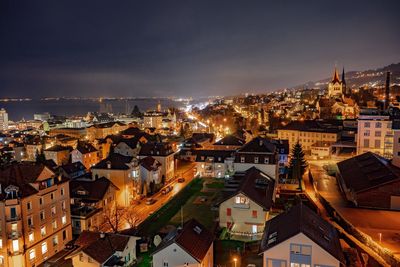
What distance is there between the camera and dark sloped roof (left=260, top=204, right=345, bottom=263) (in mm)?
17938

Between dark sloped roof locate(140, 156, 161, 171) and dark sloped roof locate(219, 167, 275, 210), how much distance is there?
14050 millimetres

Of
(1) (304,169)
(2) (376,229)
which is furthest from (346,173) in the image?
(2) (376,229)

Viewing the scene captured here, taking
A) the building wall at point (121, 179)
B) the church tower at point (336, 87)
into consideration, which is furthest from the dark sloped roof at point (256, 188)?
the church tower at point (336, 87)

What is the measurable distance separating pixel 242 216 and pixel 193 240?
8.36 meters

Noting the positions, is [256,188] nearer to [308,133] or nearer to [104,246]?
[104,246]

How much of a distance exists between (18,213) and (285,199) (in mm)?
24642

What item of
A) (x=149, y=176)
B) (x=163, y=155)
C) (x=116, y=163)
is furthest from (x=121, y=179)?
(x=163, y=155)

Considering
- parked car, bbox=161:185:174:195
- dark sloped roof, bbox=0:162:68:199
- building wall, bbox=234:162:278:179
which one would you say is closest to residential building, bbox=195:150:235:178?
parked car, bbox=161:185:174:195

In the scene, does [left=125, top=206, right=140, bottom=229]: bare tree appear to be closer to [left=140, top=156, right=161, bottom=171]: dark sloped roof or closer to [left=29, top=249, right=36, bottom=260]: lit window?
[left=140, top=156, right=161, bottom=171]: dark sloped roof

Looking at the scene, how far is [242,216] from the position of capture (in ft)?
92.4

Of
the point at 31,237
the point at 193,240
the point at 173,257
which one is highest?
the point at 193,240

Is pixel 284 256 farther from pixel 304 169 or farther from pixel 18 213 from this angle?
pixel 304 169

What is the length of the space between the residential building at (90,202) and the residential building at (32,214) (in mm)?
1578

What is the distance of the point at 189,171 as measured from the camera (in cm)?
5522
